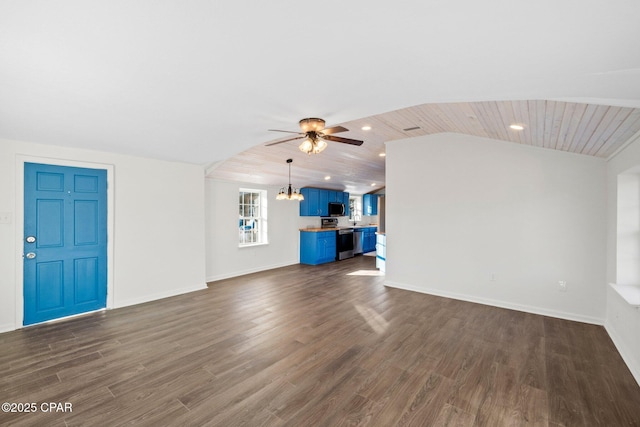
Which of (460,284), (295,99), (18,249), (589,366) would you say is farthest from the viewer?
(460,284)

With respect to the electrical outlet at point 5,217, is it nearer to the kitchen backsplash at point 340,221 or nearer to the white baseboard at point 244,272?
the white baseboard at point 244,272

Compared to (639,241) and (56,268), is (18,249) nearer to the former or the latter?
(56,268)

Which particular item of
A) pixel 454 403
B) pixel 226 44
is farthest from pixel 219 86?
pixel 454 403

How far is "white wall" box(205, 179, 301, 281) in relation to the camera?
20.2 ft

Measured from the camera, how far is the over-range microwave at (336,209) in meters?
9.05

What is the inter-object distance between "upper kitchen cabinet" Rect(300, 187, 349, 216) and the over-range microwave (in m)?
0.11

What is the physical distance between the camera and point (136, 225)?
4516mm

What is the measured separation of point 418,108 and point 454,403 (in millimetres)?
3162

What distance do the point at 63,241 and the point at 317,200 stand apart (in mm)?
5869

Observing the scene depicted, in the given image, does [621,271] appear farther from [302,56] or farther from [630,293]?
[302,56]

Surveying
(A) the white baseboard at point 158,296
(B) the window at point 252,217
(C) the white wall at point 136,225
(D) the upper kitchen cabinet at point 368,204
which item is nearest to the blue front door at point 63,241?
(C) the white wall at point 136,225

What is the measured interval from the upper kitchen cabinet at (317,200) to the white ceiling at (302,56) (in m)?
5.46

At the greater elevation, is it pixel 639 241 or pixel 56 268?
pixel 639 241

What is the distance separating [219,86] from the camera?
2270 millimetres
